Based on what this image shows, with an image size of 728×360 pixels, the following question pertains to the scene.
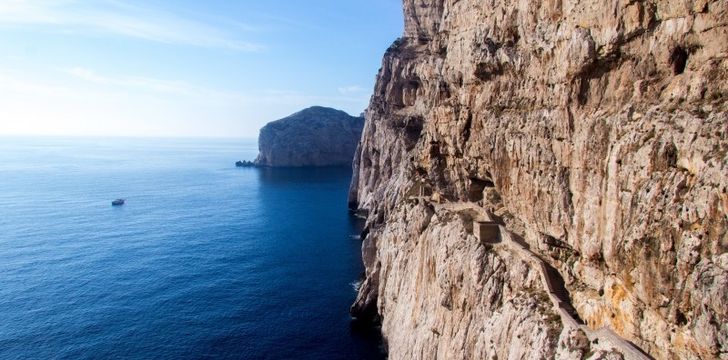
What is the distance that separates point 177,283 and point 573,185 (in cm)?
7576

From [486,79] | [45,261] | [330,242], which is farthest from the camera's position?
[330,242]

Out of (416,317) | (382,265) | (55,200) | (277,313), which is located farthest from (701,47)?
(55,200)

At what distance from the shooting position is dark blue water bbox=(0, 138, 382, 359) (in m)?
72.6

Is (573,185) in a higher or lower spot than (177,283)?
higher

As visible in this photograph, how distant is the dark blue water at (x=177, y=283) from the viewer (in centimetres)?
7256

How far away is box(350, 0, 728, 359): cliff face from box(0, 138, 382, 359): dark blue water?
17123 millimetres

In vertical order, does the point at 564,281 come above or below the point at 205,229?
above

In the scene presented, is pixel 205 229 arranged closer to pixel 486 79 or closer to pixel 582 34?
pixel 486 79

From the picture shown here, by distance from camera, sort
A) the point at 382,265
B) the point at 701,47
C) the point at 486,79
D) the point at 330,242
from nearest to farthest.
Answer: the point at 701,47 < the point at 486,79 < the point at 382,265 < the point at 330,242

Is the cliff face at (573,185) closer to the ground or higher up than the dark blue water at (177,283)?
higher up

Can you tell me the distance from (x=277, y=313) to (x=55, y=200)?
124 m

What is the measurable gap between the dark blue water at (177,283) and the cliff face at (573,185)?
56.2 feet

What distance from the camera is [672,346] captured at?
31188mm

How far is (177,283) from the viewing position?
94875 millimetres
